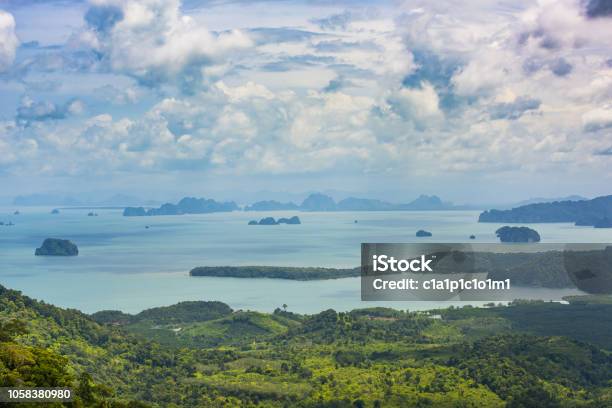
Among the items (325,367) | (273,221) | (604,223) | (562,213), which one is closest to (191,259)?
(325,367)

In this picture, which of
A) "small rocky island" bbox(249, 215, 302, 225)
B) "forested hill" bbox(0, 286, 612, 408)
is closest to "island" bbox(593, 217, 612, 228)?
"small rocky island" bbox(249, 215, 302, 225)

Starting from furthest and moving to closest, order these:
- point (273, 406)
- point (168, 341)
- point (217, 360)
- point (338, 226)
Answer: point (338, 226)
point (168, 341)
point (217, 360)
point (273, 406)

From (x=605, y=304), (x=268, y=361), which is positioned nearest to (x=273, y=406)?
(x=268, y=361)

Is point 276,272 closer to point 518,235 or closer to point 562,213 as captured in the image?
point 518,235

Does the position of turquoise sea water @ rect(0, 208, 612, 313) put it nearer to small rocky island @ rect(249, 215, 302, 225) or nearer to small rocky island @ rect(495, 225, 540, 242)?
small rocky island @ rect(495, 225, 540, 242)

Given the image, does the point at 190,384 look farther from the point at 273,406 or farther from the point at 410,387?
the point at 410,387

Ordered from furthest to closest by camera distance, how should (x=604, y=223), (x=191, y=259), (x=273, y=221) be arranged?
(x=273, y=221) < (x=604, y=223) < (x=191, y=259)
